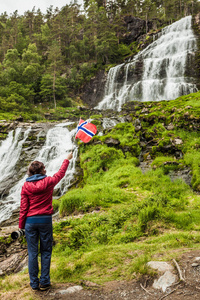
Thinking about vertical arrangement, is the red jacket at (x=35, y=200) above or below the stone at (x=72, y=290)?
above

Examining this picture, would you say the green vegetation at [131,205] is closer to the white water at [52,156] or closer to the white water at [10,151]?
Result: the white water at [52,156]

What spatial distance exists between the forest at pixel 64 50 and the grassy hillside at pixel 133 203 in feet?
75.7

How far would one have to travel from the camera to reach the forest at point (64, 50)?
3762cm

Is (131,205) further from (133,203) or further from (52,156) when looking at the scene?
(52,156)

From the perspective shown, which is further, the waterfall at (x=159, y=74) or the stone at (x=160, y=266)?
the waterfall at (x=159, y=74)

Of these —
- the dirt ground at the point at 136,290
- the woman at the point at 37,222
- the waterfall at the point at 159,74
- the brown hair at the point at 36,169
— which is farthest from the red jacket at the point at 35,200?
the waterfall at the point at 159,74

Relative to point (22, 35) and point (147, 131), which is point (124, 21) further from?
point (147, 131)

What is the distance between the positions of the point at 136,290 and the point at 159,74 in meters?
31.0

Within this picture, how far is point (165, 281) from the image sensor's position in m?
2.66

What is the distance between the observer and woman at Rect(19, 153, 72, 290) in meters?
3.14

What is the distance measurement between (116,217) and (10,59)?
151 ft

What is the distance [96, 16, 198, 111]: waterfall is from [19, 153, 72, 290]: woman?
25132mm

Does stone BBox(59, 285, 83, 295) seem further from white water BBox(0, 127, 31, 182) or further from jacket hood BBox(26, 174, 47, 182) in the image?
white water BBox(0, 127, 31, 182)

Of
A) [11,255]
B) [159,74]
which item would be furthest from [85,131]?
[159,74]
